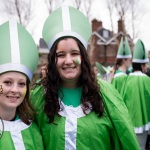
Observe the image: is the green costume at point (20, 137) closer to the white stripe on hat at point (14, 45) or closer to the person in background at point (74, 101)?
the person in background at point (74, 101)

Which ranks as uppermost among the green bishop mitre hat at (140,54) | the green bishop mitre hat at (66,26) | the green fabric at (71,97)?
the green bishop mitre hat at (66,26)

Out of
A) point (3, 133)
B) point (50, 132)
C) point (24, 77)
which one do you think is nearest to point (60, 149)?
point (50, 132)

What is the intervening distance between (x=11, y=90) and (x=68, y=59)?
50 centimetres

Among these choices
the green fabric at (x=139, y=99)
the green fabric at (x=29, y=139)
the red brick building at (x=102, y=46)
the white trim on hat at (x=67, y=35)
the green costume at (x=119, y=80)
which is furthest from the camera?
the red brick building at (x=102, y=46)

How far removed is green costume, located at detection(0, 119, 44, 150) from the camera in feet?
7.38

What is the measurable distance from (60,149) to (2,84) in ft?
2.21

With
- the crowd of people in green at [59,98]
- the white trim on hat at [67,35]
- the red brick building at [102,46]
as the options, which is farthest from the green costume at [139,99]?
the red brick building at [102,46]

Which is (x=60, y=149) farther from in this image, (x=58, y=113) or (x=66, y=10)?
(x=66, y=10)

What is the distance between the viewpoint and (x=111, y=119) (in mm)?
2506

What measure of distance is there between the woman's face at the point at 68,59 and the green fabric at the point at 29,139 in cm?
49

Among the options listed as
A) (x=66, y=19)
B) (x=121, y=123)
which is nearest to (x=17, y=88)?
(x=66, y=19)

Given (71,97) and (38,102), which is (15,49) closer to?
(38,102)

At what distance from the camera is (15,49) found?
245cm

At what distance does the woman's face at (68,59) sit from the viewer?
2.42 m
